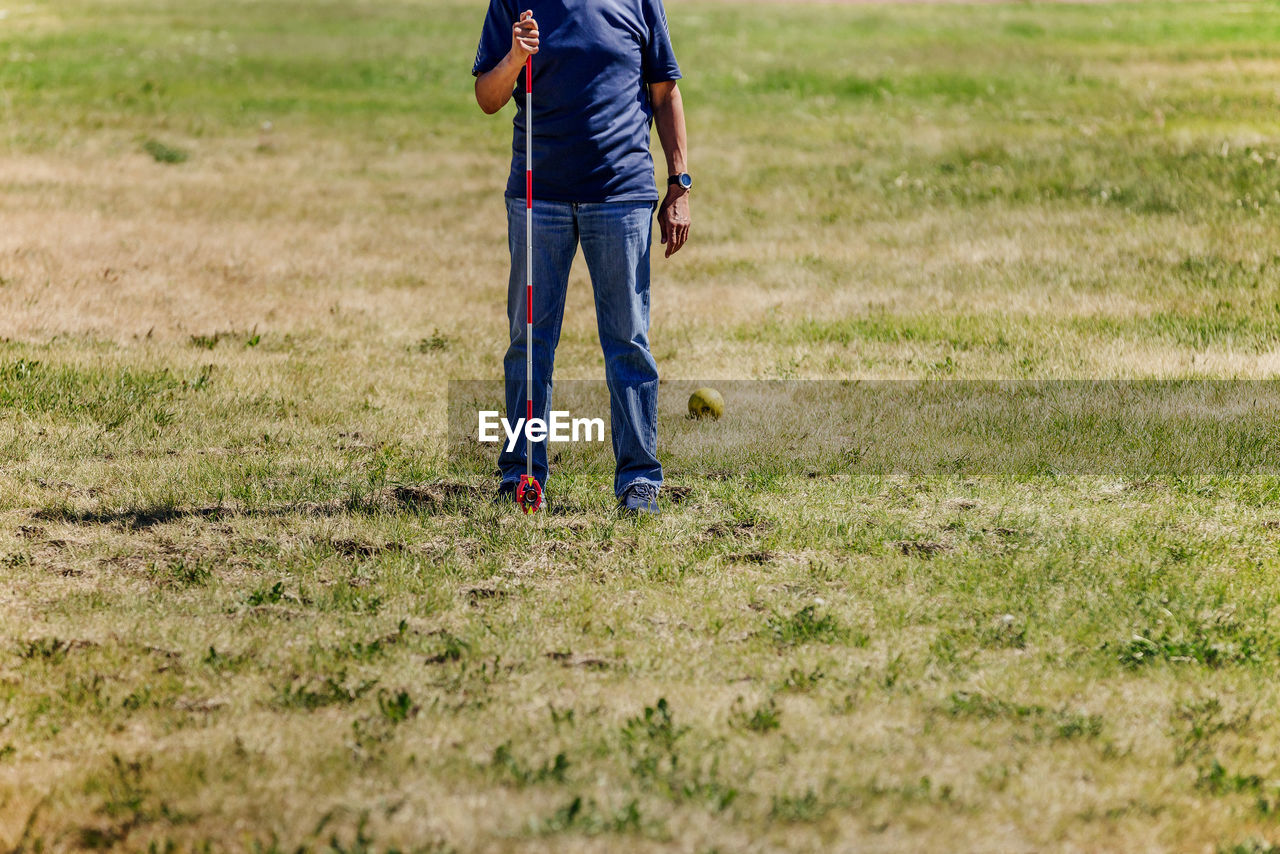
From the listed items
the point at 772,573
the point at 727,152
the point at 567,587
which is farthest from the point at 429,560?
the point at 727,152

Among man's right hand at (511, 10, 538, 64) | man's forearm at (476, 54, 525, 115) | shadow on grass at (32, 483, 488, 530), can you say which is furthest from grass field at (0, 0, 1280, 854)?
man's right hand at (511, 10, 538, 64)

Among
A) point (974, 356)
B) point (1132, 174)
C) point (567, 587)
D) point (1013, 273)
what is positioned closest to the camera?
point (567, 587)

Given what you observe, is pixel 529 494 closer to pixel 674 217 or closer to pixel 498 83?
pixel 674 217

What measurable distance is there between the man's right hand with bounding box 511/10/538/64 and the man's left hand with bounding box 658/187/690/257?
3.36 ft

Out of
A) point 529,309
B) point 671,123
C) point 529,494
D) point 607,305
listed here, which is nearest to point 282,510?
point 529,494

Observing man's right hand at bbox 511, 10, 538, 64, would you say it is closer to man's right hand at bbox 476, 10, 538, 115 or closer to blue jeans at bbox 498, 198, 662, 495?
man's right hand at bbox 476, 10, 538, 115

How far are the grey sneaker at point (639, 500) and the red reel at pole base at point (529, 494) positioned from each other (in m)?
0.43

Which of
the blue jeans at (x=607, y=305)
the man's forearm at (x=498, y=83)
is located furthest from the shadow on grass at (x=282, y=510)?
the man's forearm at (x=498, y=83)

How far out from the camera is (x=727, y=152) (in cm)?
2117

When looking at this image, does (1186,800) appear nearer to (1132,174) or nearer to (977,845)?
(977,845)

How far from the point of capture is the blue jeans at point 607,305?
6945 mm

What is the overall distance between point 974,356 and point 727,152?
1106 centimetres

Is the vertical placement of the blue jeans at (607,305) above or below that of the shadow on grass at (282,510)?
above

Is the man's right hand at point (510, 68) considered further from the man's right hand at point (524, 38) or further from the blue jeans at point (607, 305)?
the blue jeans at point (607, 305)
